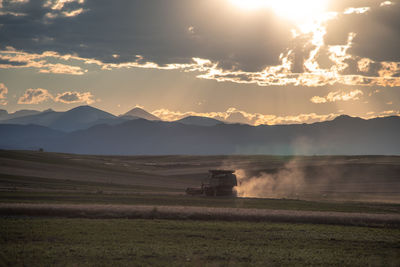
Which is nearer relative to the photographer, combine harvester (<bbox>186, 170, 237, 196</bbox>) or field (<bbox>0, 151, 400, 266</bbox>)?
field (<bbox>0, 151, 400, 266</bbox>)

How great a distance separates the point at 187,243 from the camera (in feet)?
101

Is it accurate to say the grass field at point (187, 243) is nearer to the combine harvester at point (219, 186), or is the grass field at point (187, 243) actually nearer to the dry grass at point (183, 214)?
the dry grass at point (183, 214)

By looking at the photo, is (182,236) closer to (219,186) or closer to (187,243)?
(187,243)

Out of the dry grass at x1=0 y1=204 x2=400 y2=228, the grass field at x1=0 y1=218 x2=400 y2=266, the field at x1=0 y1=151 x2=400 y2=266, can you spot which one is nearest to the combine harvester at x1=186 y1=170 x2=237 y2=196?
the field at x1=0 y1=151 x2=400 y2=266

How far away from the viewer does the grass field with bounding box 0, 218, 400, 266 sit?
84.4 ft

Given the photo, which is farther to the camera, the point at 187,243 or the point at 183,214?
the point at 183,214

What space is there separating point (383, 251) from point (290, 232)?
322 inches

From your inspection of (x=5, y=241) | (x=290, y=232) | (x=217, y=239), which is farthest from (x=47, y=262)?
(x=290, y=232)

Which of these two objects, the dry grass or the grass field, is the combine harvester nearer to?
the dry grass

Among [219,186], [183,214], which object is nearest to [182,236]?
[183,214]

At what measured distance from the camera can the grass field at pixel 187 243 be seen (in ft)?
84.4

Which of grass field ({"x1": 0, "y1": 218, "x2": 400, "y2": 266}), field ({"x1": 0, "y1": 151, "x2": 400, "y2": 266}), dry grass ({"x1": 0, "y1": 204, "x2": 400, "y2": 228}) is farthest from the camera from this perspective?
dry grass ({"x1": 0, "y1": 204, "x2": 400, "y2": 228})

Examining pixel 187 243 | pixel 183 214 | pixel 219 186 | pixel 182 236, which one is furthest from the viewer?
pixel 219 186

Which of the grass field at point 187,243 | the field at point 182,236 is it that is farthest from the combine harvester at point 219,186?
the grass field at point 187,243
